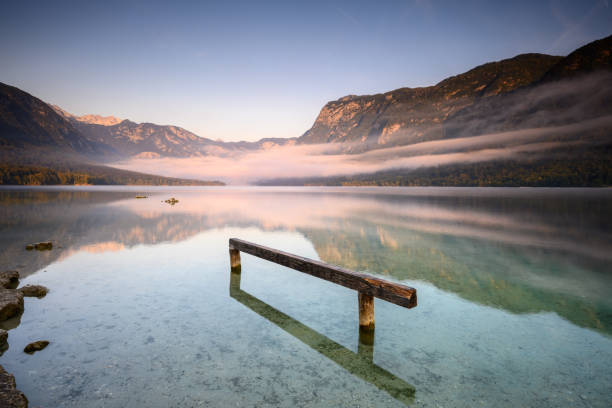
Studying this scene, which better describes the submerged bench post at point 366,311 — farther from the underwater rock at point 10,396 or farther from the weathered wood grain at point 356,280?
the underwater rock at point 10,396

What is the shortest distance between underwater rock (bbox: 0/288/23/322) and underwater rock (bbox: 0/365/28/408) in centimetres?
356

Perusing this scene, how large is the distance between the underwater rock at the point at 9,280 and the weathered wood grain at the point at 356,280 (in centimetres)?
799

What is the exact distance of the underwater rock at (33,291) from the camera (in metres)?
8.25

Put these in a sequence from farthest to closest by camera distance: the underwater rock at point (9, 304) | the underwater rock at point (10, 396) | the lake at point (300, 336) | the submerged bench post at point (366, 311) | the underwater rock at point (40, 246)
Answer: the underwater rock at point (40, 246) → the underwater rock at point (9, 304) → the submerged bench post at point (366, 311) → the lake at point (300, 336) → the underwater rock at point (10, 396)

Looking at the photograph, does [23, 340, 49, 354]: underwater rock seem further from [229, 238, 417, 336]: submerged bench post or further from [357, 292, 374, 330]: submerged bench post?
[357, 292, 374, 330]: submerged bench post

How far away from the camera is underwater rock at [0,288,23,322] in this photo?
651cm

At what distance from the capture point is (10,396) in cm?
371

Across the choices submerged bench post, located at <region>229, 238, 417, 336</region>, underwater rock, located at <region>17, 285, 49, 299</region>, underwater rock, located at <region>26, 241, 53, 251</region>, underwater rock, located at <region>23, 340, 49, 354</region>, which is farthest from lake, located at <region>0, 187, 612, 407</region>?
underwater rock, located at <region>26, 241, 53, 251</region>

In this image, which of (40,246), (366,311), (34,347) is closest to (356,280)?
(366,311)

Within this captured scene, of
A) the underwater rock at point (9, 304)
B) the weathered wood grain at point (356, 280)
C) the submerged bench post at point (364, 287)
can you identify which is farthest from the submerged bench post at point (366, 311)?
the underwater rock at point (9, 304)

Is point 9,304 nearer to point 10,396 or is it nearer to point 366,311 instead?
point 10,396

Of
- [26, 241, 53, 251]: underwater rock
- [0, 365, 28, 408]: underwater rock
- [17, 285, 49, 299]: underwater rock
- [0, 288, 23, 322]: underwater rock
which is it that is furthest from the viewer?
[26, 241, 53, 251]: underwater rock

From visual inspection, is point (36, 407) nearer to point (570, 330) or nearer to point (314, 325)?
point (314, 325)

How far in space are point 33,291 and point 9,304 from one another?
190 centimetres
